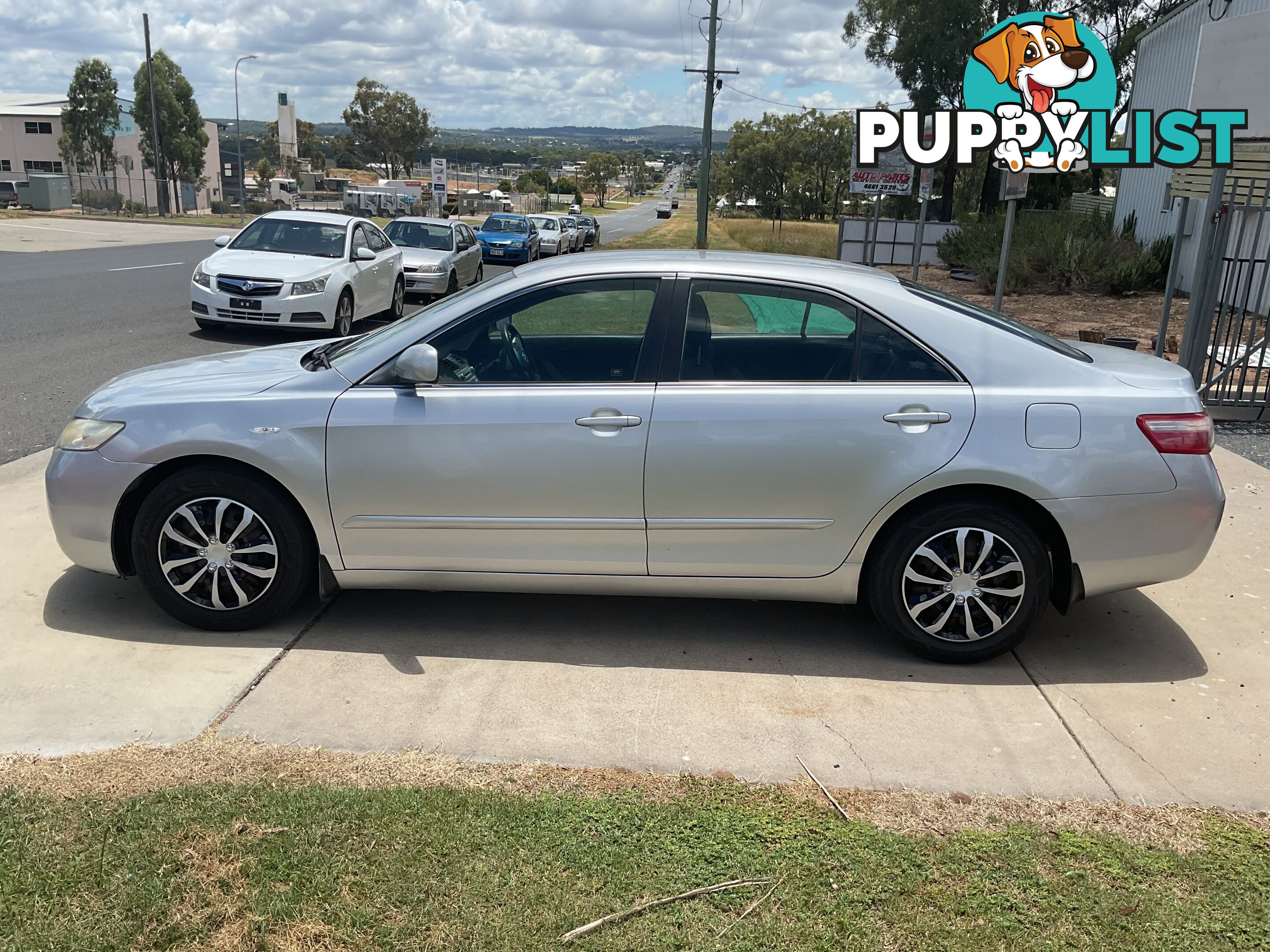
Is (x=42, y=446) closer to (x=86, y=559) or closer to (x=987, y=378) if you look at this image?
(x=86, y=559)

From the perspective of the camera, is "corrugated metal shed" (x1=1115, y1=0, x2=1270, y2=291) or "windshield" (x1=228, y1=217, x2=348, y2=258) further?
"corrugated metal shed" (x1=1115, y1=0, x2=1270, y2=291)

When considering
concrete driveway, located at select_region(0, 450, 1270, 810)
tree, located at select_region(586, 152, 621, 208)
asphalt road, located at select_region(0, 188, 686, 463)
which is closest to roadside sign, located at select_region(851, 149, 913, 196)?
asphalt road, located at select_region(0, 188, 686, 463)

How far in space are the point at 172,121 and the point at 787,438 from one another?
224ft

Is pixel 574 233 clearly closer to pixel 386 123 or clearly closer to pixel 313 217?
pixel 313 217

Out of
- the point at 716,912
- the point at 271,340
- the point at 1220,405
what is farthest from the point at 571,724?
the point at 271,340

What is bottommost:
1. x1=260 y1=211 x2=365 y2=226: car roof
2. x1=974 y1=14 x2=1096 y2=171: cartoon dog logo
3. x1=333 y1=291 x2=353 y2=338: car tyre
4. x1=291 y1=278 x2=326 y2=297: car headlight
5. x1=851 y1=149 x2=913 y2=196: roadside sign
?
x1=333 y1=291 x2=353 y2=338: car tyre

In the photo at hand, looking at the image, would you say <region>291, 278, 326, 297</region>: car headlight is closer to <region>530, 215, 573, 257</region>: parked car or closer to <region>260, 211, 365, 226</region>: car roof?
Answer: <region>260, 211, 365, 226</region>: car roof

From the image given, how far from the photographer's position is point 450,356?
4.50 meters

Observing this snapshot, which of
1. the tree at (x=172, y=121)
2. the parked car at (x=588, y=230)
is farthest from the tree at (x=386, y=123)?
the parked car at (x=588, y=230)

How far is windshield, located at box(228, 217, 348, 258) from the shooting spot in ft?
46.6

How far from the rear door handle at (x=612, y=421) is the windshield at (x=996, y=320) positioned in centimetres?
133

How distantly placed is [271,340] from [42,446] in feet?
21.5

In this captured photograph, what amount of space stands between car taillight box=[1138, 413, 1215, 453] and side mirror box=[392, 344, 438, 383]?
2.80 m

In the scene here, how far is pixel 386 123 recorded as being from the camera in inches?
3472
